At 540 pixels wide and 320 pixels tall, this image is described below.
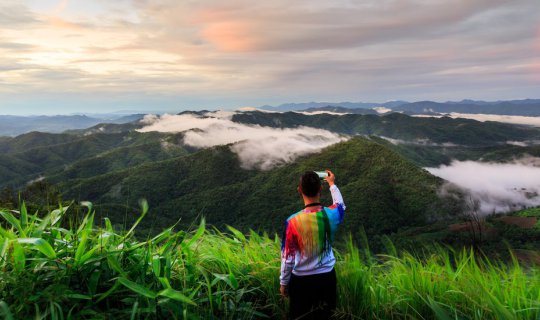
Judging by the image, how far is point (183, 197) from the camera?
17812 cm

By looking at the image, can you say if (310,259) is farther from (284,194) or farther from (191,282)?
(284,194)

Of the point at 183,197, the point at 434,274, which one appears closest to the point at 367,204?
the point at 183,197

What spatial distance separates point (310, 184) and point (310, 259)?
838mm

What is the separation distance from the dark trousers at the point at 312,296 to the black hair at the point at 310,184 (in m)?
0.91

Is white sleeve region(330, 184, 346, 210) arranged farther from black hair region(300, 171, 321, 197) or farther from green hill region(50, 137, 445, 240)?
green hill region(50, 137, 445, 240)

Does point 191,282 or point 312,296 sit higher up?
point 191,282

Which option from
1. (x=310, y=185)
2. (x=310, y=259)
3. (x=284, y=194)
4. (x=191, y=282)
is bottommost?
(x=284, y=194)

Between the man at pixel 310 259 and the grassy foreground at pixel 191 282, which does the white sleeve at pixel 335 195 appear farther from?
the grassy foreground at pixel 191 282

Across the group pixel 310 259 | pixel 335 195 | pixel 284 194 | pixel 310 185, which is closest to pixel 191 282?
pixel 310 259

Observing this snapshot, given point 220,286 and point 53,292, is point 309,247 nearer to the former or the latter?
point 220,286

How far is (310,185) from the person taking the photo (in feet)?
12.0

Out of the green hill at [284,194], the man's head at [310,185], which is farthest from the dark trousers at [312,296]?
the green hill at [284,194]

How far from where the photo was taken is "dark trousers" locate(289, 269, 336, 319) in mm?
3430

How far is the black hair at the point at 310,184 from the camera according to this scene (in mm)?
3646
